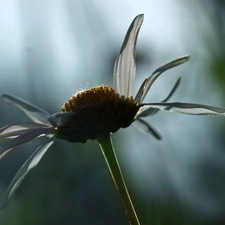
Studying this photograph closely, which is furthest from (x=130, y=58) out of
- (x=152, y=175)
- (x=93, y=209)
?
(x=93, y=209)

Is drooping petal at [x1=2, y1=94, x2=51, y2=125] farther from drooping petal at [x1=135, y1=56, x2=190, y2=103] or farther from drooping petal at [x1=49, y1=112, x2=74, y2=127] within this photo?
drooping petal at [x1=135, y1=56, x2=190, y2=103]

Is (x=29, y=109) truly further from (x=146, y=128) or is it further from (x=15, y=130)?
(x=146, y=128)

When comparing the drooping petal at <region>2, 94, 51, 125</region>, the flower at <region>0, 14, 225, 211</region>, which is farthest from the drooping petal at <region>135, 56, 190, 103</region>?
the drooping petal at <region>2, 94, 51, 125</region>

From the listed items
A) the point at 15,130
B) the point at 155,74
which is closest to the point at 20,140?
the point at 15,130

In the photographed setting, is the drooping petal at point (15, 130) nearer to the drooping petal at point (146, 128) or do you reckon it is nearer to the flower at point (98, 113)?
the flower at point (98, 113)

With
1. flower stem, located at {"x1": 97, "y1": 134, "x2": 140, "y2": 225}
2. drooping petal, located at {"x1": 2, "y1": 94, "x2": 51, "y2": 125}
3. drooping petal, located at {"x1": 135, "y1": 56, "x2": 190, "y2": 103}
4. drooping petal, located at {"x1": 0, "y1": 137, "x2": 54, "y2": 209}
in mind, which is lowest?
flower stem, located at {"x1": 97, "y1": 134, "x2": 140, "y2": 225}

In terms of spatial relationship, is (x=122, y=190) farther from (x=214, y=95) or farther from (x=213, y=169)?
(x=213, y=169)

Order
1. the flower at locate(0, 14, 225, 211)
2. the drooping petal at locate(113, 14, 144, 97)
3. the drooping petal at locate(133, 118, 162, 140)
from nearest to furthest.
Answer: the drooping petal at locate(133, 118, 162, 140) < the flower at locate(0, 14, 225, 211) < the drooping petal at locate(113, 14, 144, 97)


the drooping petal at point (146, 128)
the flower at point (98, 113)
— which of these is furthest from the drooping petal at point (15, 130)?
the drooping petal at point (146, 128)
